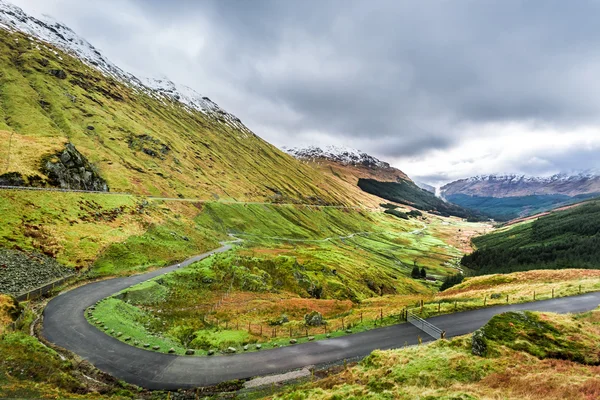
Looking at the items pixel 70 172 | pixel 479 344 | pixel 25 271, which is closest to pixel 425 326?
pixel 479 344

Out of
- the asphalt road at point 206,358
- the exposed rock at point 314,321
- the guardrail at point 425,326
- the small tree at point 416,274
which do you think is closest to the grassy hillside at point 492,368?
the asphalt road at point 206,358

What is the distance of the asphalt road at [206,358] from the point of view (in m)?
25.9

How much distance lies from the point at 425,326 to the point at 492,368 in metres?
14.2

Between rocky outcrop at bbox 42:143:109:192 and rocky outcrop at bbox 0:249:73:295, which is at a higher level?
rocky outcrop at bbox 42:143:109:192

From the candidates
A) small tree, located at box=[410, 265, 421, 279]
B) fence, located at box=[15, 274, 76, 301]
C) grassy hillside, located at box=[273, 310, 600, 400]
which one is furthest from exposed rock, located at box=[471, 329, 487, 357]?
small tree, located at box=[410, 265, 421, 279]

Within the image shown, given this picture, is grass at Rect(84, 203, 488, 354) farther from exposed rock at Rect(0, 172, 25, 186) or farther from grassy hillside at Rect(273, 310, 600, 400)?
exposed rock at Rect(0, 172, 25, 186)

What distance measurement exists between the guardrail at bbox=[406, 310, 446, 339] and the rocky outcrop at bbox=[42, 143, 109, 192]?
329 feet

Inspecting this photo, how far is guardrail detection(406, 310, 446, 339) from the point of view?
3294 cm

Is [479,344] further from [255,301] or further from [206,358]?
[255,301]

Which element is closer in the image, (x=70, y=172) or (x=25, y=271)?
(x=25, y=271)

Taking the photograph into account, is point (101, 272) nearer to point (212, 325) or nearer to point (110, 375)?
point (212, 325)

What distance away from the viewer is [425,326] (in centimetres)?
3547

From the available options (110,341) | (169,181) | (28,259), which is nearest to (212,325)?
(110,341)

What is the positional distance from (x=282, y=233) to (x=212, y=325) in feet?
417
